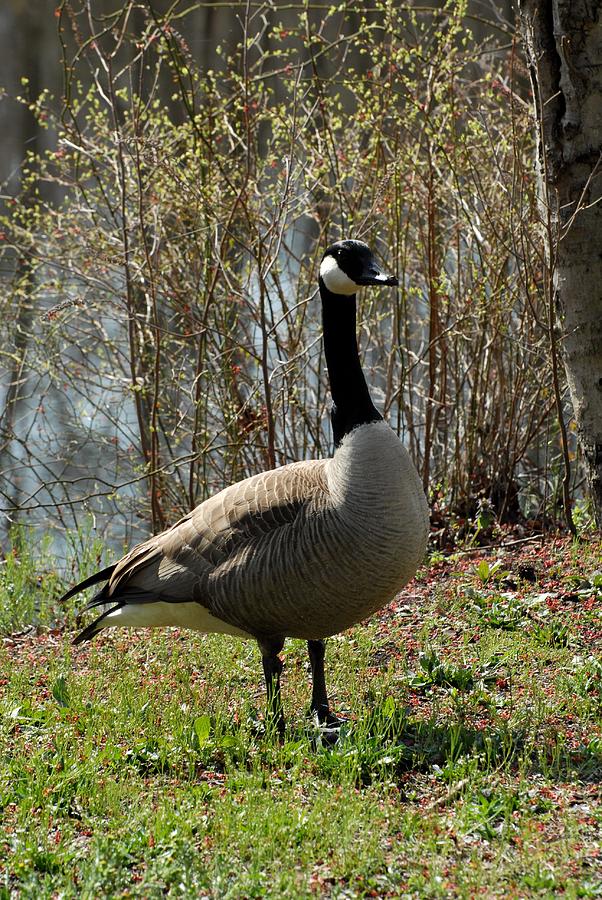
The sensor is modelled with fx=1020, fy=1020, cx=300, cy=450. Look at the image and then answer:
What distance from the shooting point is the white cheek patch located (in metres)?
4.35

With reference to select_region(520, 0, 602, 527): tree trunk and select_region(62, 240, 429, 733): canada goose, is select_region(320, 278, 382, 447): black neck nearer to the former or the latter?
select_region(62, 240, 429, 733): canada goose

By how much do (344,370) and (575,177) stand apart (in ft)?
6.09

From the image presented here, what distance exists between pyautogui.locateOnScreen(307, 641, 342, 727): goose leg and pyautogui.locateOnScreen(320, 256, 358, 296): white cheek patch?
5.04 feet

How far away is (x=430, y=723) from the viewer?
413 centimetres

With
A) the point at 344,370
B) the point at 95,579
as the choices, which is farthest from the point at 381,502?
the point at 95,579

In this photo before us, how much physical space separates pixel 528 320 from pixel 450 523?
4.95ft

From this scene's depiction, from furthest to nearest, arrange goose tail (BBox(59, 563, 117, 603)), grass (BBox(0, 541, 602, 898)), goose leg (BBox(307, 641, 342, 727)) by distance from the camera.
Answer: goose tail (BBox(59, 563, 117, 603))
goose leg (BBox(307, 641, 342, 727))
grass (BBox(0, 541, 602, 898))

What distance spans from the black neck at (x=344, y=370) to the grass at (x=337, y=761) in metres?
1.17

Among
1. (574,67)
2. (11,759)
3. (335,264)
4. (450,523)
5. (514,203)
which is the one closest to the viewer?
(11,759)

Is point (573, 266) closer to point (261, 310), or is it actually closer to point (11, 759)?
point (261, 310)

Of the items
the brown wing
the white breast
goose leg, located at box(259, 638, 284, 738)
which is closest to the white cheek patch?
the white breast

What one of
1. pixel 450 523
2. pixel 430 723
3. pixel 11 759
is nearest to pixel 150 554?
pixel 11 759

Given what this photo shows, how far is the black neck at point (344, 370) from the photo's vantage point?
4.34 metres

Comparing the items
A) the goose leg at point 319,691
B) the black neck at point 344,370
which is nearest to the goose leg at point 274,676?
the goose leg at point 319,691
